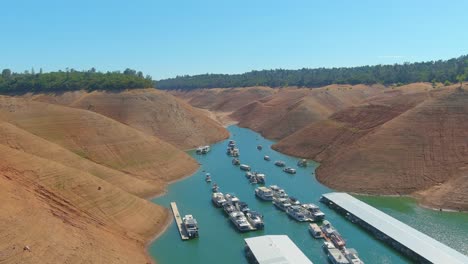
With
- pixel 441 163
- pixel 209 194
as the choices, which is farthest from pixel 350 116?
pixel 209 194

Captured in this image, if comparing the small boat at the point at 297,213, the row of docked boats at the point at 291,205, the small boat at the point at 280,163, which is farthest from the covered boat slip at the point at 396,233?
the small boat at the point at 280,163

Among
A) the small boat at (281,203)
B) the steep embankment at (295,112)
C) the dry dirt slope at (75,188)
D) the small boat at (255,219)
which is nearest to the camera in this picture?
the dry dirt slope at (75,188)

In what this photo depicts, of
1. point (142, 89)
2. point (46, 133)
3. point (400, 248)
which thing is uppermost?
point (142, 89)

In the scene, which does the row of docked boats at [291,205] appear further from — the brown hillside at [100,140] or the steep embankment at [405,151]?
the brown hillside at [100,140]

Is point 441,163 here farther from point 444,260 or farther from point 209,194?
point 209,194

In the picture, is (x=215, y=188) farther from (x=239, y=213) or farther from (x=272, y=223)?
(x=272, y=223)

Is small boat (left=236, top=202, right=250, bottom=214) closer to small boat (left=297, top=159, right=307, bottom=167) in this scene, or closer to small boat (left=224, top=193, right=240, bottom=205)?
small boat (left=224, top=193, right=240, bottom=205)
